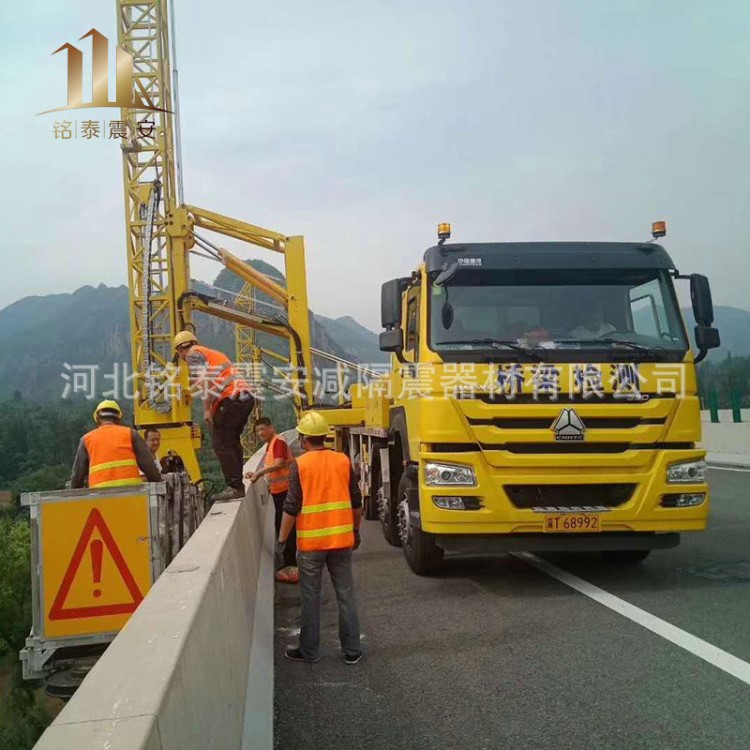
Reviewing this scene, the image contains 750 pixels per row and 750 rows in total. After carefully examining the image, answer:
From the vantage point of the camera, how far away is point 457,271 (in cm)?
689

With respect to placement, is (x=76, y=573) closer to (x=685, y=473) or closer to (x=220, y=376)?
(x=220, y=376)

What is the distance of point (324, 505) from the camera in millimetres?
5188

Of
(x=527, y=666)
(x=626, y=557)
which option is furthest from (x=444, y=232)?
(x=527, y=666)

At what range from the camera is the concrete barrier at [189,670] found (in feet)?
6.48

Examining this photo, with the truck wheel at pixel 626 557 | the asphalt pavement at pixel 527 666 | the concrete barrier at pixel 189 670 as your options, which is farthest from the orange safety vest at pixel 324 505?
the truck wheel at pixel 626 557

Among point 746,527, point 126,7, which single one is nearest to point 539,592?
point 746,527

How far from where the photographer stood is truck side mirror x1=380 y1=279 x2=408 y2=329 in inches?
285

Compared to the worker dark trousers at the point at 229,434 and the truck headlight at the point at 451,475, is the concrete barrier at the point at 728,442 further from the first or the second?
the worker dark trousers at the point at 229,434

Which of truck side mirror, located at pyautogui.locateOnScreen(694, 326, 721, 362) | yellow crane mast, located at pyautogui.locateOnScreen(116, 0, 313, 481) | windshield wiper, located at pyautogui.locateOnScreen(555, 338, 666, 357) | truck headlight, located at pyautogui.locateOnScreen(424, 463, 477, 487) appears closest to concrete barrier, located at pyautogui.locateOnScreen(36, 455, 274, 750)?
truck headlight, located at pyautogui.locateOnScreen(424, 463, 477, 487)

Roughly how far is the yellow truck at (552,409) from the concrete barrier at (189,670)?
2.02m

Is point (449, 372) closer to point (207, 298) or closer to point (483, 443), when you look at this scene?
point (483, 443)

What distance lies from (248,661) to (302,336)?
12609 millimetres

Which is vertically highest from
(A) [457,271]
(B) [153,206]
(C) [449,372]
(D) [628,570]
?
(B) [153,206]

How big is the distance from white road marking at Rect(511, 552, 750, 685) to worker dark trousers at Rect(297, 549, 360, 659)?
2.06 meters
